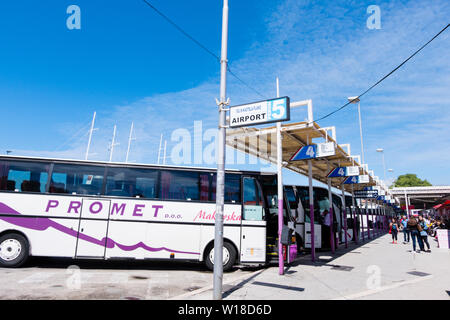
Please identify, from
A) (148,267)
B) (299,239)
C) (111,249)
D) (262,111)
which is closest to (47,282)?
(111,249)

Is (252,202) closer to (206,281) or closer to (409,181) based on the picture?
(206,281)

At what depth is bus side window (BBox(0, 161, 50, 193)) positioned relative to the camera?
9398 millimetres

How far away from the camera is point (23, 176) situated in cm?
949

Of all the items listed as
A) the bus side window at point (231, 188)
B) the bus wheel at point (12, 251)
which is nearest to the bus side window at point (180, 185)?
the bus side window at point (231, 188)

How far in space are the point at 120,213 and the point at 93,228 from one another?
944mm

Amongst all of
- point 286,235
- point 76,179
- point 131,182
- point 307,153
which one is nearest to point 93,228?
point 76,179

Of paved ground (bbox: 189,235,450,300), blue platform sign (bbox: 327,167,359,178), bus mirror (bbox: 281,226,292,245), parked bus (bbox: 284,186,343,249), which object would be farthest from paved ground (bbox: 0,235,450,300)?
blue platform sign (bbox: 327,167,359,178)

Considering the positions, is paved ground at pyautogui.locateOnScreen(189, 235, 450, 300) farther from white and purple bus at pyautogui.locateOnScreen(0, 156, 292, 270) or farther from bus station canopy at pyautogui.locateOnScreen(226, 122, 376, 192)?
bus station canopy at pyautogui.locateOnScreen(226, 122, 376, 192)

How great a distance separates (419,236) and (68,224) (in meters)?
17.2

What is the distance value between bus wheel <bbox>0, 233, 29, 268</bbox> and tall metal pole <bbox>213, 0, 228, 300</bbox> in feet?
22.0

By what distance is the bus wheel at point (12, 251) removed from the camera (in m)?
9.08

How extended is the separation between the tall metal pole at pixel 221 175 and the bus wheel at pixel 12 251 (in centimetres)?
669

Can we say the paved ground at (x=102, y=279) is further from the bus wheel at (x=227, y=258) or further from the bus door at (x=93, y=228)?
the bus door at (x=93, y=228)
